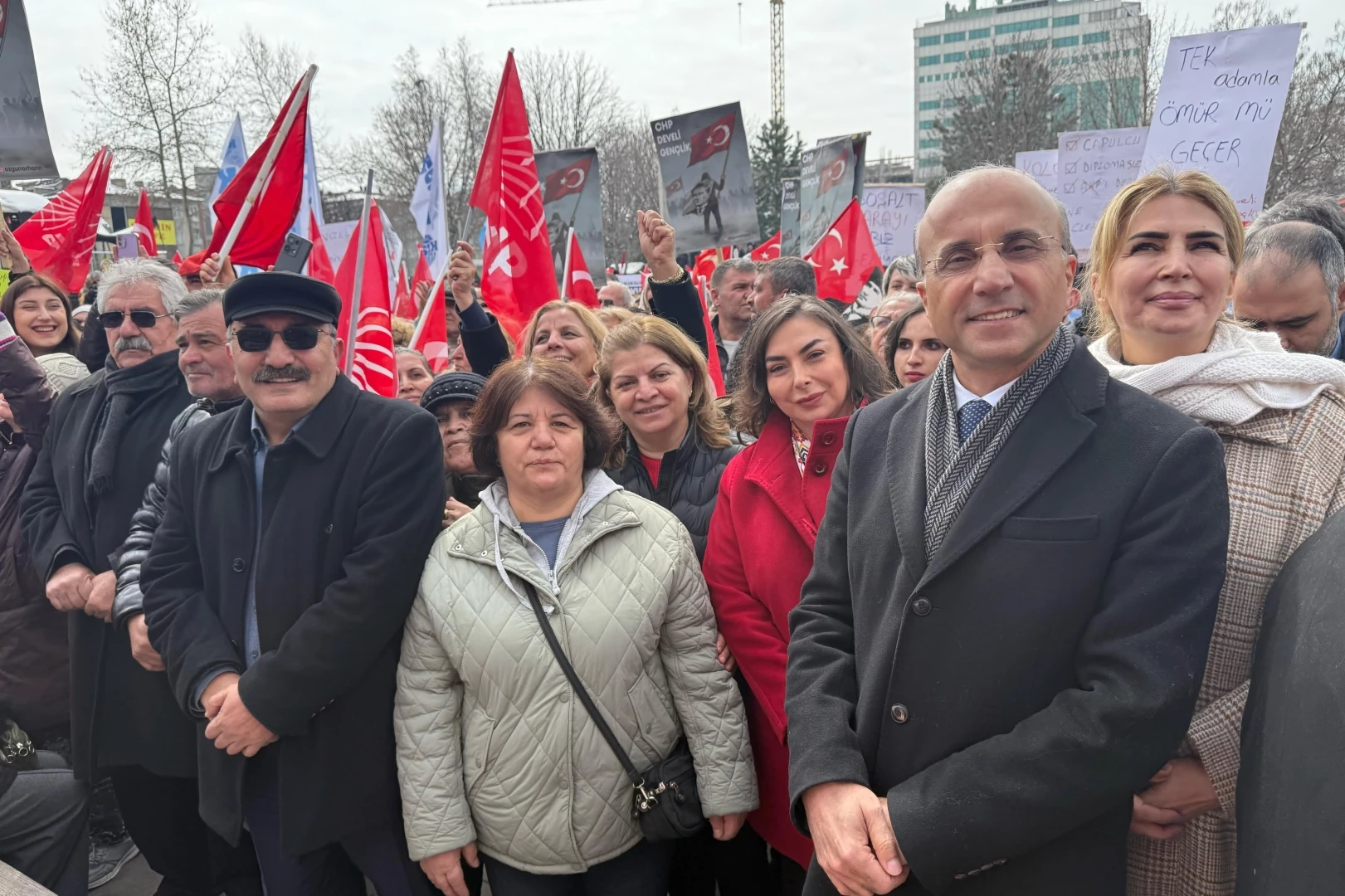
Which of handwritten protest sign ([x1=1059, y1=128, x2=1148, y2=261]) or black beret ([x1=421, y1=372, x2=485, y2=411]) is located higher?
handwritten protest sign ([x1=1059, y1=128, x2=1148, y2=261])

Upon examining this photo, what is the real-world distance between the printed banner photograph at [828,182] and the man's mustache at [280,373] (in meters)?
6.49

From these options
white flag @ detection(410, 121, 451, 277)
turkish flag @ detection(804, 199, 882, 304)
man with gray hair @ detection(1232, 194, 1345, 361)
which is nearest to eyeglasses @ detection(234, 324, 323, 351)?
man with gray hair @ detection(1232, 194, 1345, 361)

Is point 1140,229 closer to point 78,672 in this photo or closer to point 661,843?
point 661,843

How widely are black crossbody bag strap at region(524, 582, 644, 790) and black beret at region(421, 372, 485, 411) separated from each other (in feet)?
4.26

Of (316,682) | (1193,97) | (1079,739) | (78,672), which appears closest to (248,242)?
(78,672)

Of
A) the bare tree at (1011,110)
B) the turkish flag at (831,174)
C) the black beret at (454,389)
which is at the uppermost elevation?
the bare tree at (1011,110)

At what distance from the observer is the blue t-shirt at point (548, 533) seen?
246cm

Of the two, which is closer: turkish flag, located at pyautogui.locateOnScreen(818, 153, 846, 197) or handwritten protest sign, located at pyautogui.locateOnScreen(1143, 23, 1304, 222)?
handwritten protest sign, located at pyautogui.locateOnScreen(1143, 23, 1304, 222)

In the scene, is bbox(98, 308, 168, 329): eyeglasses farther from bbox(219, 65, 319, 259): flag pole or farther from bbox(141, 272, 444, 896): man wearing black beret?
bbox(141, 272, 444, 896): man wearing black beret

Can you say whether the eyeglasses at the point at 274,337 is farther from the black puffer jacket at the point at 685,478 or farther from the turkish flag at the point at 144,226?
the turkish flag at the point at 144,226

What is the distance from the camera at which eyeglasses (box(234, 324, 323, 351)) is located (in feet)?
8.36

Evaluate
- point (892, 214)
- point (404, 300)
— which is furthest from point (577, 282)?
point (892, 214)

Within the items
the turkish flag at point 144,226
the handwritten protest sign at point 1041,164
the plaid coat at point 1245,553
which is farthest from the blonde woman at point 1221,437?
the turkish flag at point 144,226

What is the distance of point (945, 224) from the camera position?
1.70 meters
